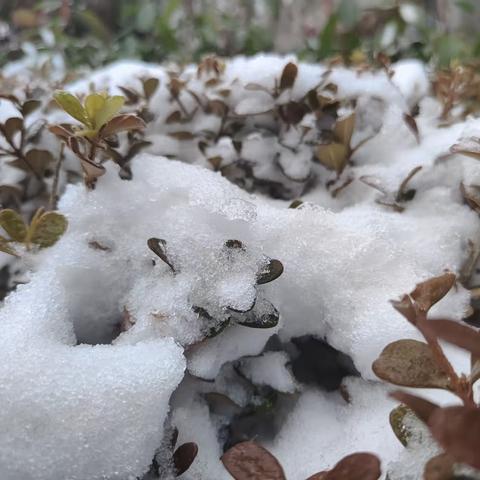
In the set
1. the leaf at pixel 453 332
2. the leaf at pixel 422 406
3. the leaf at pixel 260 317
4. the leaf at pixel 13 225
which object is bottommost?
the leaf at pixel 260 317

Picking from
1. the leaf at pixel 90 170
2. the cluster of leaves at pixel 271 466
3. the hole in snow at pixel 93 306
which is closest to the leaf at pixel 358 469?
the cluster of leaves at pixel 271 466

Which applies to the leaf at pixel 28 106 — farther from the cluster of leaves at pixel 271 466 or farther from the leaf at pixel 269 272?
the cluster of leaves at pixel 271 466

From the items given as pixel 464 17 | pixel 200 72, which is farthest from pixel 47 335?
pixel 464 17

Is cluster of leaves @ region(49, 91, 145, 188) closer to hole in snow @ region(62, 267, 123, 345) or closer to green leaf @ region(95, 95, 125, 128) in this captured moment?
green leaf @ region(95, 95, 125, 128)

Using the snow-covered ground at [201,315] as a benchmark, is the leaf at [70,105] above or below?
above

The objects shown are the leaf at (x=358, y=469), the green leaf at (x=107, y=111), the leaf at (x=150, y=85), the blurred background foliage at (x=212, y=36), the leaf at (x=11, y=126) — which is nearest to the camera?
the leaf at (x=358, y=469)

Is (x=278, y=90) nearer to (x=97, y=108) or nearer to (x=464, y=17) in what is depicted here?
(x=97, y=108)

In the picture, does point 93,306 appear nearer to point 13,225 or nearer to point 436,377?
point 13,225
